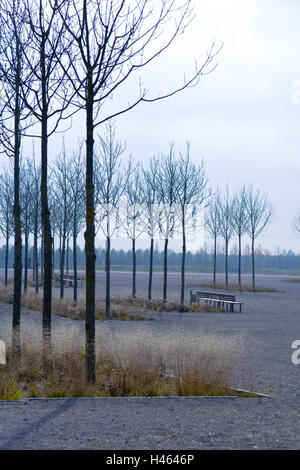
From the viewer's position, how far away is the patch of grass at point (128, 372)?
783 centimetres

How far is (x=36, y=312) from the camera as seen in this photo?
21.3 m

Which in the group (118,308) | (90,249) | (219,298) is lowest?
(118,308)

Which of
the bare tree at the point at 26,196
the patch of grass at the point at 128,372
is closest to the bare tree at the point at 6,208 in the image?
the bare tree at the point at 26,196

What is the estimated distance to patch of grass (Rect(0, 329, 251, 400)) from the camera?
7.83 m

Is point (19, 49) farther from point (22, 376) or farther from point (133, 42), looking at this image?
point (22, 376)

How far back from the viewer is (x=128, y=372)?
8.29 m

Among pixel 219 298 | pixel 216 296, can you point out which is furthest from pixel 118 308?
pixel 216 296

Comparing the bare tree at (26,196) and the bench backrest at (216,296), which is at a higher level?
the bare tree at (26,196)

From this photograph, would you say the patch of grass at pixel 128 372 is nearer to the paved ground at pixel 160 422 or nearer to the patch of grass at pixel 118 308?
the paved ground at pixel 160 422

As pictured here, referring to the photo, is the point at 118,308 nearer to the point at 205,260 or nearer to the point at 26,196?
the point at 26,196

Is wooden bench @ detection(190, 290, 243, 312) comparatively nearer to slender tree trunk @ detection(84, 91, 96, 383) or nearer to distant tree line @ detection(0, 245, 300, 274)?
slender tree trunk @ detection(84, 91, 96, 383)

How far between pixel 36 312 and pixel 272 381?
43.9 feet

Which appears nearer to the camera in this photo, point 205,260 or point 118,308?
point 118,308
